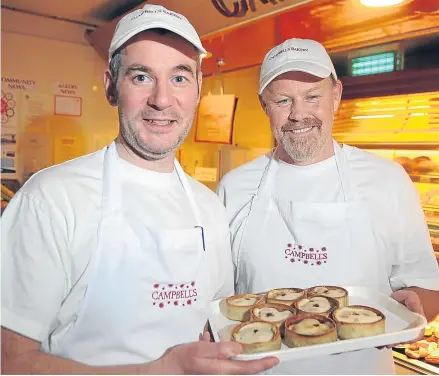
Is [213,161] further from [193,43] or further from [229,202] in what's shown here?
[193,43]

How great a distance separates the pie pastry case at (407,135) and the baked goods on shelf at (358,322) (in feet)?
3.60

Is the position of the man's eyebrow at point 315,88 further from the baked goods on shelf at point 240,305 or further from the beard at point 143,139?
the baked goods on shelf at point 240,305

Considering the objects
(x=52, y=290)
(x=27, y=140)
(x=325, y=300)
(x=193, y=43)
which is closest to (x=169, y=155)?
(x=193, y=43)

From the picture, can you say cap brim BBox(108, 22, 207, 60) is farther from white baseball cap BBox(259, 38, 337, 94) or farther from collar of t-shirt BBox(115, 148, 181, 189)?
white baseball cap BBox(259, 38, 337, 94)

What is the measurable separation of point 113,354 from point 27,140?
2.74m

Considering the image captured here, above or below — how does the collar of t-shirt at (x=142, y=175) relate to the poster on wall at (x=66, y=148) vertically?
below

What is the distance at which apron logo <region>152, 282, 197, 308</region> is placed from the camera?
131 centimetres

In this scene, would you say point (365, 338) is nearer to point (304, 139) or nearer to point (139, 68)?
point (304, 139)

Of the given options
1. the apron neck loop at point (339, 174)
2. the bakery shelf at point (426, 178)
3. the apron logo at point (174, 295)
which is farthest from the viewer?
the bakery shelf at point (426, 178)

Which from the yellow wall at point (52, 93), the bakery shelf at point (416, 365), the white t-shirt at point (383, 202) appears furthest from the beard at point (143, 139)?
the yellow wall at point (52, 93)

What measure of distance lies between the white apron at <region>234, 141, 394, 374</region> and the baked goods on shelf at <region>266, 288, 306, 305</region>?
136mm

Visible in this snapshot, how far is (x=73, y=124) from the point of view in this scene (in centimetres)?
376

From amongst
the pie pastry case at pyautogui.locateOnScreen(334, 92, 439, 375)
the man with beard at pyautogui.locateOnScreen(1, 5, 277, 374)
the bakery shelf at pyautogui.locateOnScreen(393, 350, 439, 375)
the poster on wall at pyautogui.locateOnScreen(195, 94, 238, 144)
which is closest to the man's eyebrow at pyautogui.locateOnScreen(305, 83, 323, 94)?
the man with beard at pyautogui.locateOnScreen(1, 5, 277, 374)

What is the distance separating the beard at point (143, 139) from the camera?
1.34 metres
